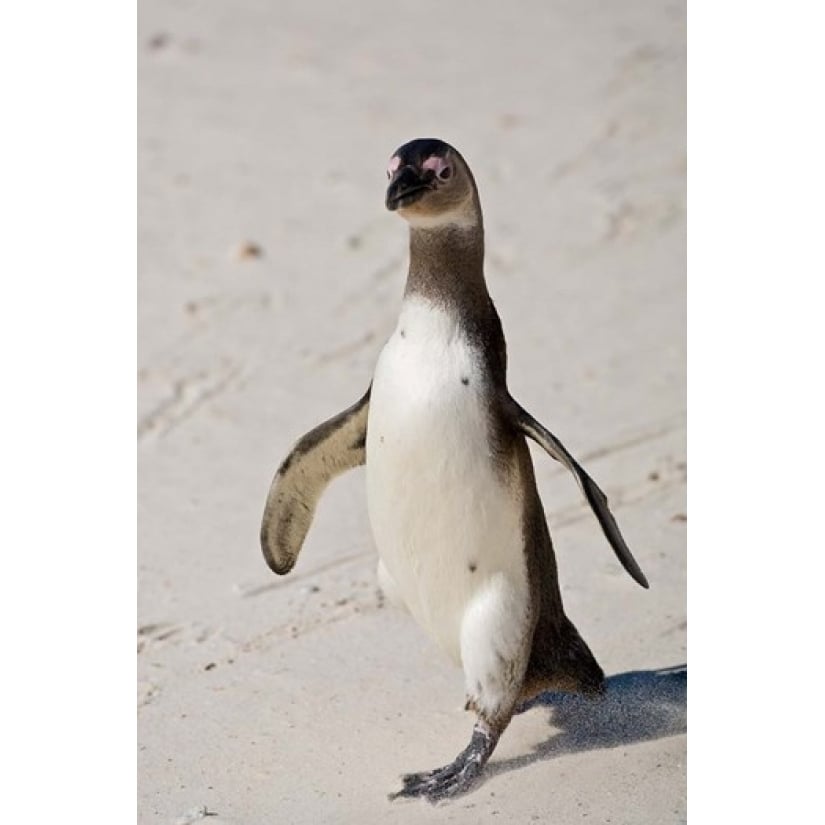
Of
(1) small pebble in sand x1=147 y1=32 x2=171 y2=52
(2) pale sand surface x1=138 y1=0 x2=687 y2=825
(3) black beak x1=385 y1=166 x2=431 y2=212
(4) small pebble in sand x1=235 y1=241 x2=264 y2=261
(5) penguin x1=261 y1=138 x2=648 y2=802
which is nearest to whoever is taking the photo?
(3) black beak x1=385 y1=166 x2=431 y2=212

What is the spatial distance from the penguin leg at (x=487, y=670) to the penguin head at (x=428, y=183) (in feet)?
1.79

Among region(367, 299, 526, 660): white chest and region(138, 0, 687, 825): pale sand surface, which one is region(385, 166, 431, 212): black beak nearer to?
region(367, 299, 526, 660): white chest

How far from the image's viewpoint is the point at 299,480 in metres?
2.84

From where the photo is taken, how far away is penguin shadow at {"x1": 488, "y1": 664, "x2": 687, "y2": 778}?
2.79 meters

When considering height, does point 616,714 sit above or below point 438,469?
below

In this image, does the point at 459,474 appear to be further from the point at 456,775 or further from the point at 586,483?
the point at 456,775

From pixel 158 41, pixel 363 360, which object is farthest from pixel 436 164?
pixel 158 41

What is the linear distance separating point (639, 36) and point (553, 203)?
140 cm

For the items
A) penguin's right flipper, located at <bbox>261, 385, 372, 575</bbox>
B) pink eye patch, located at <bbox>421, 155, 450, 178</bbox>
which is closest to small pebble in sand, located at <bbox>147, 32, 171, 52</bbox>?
penguin's right flipper, located at <bbox>261, 385, 372, 575</bbox>

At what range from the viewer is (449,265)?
8.46 ft

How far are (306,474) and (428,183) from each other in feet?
1.90

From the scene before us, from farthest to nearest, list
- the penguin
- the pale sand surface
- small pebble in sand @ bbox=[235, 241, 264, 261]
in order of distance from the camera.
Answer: small pebble in sand @ bbox=[235, 241, 264, 261] < the pale sand surface < the penguin

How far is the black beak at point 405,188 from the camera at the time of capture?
8.05 feet
